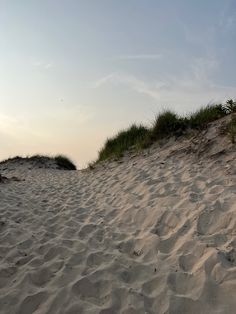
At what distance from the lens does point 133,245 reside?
5348 millimetres

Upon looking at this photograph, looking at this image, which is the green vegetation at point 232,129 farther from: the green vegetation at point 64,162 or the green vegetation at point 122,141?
the green vegetation at point 64,162

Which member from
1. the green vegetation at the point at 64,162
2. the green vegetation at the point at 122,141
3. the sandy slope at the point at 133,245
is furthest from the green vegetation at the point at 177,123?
the green vegetation at the point at 64,162

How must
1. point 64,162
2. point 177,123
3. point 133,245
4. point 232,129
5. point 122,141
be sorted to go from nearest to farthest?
point 133,245
point 232,129
point 177,123
point 122,141
point 64,162

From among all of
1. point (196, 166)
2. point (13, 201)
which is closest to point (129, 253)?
point (196, 166)

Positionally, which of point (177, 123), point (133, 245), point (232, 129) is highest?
point (177, 123)

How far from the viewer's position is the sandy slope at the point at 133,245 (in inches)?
156

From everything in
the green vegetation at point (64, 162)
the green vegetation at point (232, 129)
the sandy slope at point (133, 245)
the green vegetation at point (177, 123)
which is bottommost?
the sandy slope at point (133, 245)

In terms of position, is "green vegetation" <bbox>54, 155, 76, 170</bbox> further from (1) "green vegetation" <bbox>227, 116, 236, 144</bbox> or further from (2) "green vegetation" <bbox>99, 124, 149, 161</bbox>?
(1) "green vegetation" <bbox>227, 116, 236, 144</bbox>

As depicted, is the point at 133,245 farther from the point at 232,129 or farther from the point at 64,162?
the point at 64,162

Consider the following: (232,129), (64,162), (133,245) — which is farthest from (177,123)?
(64,162)

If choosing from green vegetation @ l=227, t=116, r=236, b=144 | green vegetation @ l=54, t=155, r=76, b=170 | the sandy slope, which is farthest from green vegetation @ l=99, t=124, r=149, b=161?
green vegetation @ l=54, t=155, r=76, b=170

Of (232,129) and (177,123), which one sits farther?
(177,123)

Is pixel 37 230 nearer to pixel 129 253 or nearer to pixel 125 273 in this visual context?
pixel 129 253

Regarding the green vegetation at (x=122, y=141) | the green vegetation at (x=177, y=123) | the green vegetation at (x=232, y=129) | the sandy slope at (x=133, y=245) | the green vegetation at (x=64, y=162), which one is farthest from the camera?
the green vegetation at (x=64, y=162)
